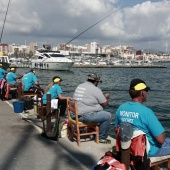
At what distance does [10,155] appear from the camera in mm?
5160

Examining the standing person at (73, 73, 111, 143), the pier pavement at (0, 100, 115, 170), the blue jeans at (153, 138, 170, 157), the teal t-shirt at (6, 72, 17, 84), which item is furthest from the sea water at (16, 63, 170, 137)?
the teal t-shirt at (6, 72, 17, 84)

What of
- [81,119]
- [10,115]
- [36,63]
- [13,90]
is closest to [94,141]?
[81,119]

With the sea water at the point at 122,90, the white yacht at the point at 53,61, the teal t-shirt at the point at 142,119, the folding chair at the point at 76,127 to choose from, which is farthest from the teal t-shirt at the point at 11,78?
the white yacht at the point at 53,61

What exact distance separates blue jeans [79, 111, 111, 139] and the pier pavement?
1.13 ft

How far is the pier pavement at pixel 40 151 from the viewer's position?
187 inches

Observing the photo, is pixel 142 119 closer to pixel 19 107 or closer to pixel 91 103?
pixel 91 103

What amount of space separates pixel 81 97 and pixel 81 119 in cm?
48

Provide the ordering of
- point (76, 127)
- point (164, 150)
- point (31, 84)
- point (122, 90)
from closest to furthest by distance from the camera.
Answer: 1. point (164, 150)
2. point (76, 127)
3. point (31, 84)
4. point (122, 90)

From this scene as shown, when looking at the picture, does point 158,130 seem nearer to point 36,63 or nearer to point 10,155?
point 10,155

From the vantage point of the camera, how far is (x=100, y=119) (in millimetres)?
5906

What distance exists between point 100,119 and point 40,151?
1.44m

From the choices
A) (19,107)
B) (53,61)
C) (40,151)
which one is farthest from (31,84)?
(53,61)

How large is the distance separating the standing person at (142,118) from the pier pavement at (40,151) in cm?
144

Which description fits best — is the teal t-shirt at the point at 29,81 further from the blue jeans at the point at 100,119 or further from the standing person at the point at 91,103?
the blue jeans at the point at 100,119
